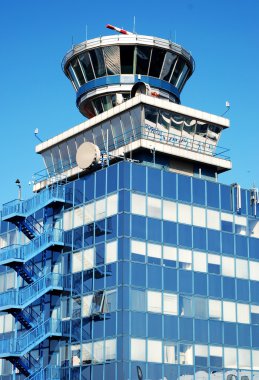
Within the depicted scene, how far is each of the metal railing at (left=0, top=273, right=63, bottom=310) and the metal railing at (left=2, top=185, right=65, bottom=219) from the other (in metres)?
5.31

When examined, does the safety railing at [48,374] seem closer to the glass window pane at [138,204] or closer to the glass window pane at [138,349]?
the glass window pane at [138,349]

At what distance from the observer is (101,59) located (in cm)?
6512

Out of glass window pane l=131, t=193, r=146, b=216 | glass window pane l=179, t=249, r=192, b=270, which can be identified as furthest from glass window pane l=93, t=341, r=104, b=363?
glass window pane l=131, t=193, r=146, b=216

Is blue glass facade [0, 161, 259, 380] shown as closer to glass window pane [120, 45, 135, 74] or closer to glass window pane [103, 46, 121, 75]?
glass window pane [103, 46, 121, 75]

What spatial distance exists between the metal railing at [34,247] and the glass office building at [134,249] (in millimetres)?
115

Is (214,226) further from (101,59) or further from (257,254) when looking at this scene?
(101,59)

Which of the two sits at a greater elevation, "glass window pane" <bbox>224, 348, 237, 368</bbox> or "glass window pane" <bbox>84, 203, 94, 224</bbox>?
"glass window pane" <bbox>84, 203, 94, 224</bbox>

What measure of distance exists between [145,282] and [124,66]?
19.1m

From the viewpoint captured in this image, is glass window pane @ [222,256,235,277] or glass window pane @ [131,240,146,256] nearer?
glass window pane @ [131,240,146,256]

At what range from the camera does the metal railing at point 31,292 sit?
5795cm

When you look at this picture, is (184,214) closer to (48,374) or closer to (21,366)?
(48,374)

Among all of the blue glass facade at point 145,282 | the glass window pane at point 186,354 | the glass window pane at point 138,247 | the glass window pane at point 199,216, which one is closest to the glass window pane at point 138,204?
the blue glass facade at point 145,282

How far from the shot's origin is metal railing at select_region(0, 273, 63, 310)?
58.0 metres

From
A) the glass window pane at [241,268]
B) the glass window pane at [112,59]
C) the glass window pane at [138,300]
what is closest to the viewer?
the glass window pane at [138,300]
